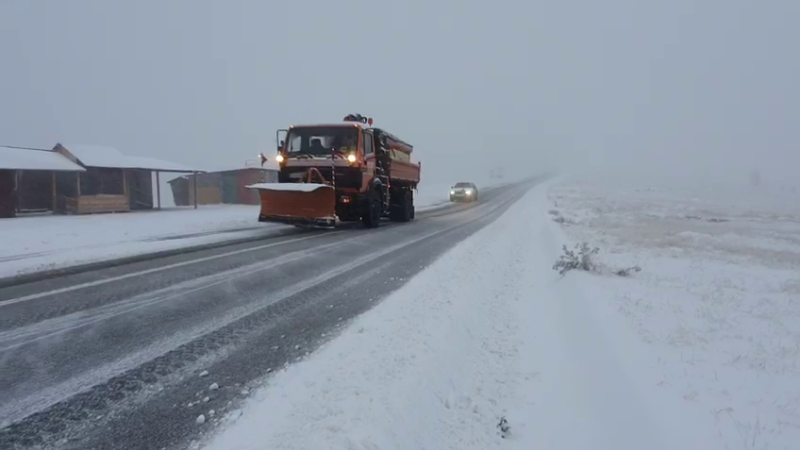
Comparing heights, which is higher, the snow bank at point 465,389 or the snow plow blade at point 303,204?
the snow plow blade at point 303,204

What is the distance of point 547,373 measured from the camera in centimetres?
406

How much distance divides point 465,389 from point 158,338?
285cm

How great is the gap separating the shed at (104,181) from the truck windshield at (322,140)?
16197 mm

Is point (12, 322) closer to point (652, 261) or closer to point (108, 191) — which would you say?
point (652, 261)

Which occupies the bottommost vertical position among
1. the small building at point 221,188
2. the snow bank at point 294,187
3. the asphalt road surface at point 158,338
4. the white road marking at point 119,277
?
the asphalt road surface at point 158,338

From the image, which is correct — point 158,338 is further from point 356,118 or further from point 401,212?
point 401,212

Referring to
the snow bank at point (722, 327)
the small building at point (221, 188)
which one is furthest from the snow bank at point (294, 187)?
the small building at point (221, 188)

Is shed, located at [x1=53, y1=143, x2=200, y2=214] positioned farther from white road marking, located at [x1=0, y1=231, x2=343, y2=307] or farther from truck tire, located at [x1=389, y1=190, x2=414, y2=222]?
white road marking, located at [x1=0, y1=231, x2=343, y2=307]

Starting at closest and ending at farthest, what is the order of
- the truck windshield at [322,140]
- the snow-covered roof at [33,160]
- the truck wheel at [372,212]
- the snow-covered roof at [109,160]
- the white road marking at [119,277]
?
the white road marking at [119,277], the truck windshield at [322,140], the truck wheel at [372,212], the snow-covered roof at [33,160], the snow-covered roof at [109,160]

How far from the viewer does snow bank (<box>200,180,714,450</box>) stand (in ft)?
9.38

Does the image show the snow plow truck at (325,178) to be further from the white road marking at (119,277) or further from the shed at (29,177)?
the shed at (29,177)

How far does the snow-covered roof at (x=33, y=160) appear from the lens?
21.3 metres

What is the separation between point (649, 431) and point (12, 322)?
568 cm

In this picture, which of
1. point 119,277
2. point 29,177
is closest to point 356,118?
point 119,277
